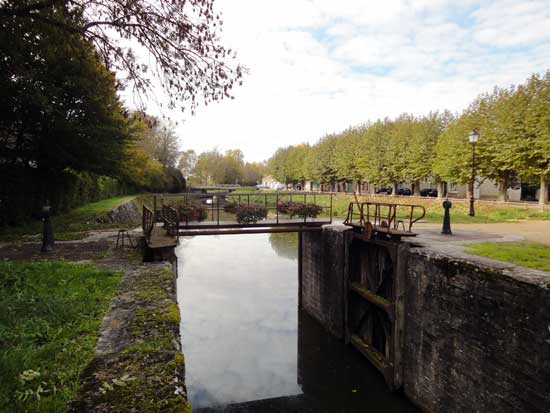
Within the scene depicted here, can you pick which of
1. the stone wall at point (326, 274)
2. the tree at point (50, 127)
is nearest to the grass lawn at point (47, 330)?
the stone wall at point (326, 274)

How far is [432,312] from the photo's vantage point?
8.27 meters

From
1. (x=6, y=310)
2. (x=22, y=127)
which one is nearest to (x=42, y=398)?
(x=6, y=310)

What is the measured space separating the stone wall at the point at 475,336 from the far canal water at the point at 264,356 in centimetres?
153

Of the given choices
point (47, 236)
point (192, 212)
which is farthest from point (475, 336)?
point (47, 236)

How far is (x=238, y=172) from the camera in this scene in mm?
93500

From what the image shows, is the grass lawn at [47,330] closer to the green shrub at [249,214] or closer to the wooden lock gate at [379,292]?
the green shrub at [249,214]

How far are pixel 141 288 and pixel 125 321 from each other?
1.50m

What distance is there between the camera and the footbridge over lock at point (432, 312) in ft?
20.2

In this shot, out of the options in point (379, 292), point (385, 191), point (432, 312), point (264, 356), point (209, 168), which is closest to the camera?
point (432, 312)

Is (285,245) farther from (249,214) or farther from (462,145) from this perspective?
(462,145)

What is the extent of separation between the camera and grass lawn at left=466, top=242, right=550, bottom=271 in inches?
311

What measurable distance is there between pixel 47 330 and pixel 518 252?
400 inches

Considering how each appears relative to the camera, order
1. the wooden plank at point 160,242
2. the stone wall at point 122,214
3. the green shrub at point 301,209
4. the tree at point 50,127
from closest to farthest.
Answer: the wooden plank at point 160,242
the green shrub at point 301,209
the tree at point 50,127
the stone wall at point 122,214

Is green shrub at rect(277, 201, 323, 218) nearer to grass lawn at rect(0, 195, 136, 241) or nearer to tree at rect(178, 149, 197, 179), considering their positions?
grass lawn at rect(0, 195, 136, 241)
